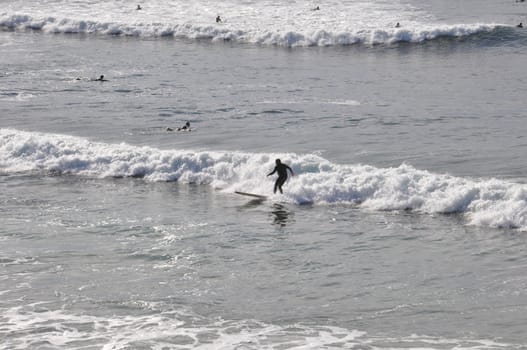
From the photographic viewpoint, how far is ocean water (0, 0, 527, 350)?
62.6 ft

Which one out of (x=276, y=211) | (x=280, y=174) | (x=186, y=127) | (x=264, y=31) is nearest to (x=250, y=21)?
(x=264, y=31)

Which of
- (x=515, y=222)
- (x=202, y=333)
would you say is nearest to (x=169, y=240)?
(x=202, y=333)

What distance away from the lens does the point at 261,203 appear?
1145 inches

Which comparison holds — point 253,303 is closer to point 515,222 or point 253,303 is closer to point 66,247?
point 66,247

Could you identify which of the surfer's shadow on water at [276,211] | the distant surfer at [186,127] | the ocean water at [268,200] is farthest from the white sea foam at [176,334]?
the distant surfer at [186,127]

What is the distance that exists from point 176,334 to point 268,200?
37.2 ft

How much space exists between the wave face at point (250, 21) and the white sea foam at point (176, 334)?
152 feet

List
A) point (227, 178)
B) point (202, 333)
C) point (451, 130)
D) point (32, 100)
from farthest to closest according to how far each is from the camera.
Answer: point (32, 100), point (451, 130), point (227, 178), point (202, 333)

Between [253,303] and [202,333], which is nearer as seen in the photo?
[202,333]

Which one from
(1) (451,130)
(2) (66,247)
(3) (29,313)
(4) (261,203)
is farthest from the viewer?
(1) (451,130)

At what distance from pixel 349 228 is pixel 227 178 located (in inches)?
287

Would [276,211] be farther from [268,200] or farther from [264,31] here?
[264,31]

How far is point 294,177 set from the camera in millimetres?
30453

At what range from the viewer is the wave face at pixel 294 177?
26484mm
